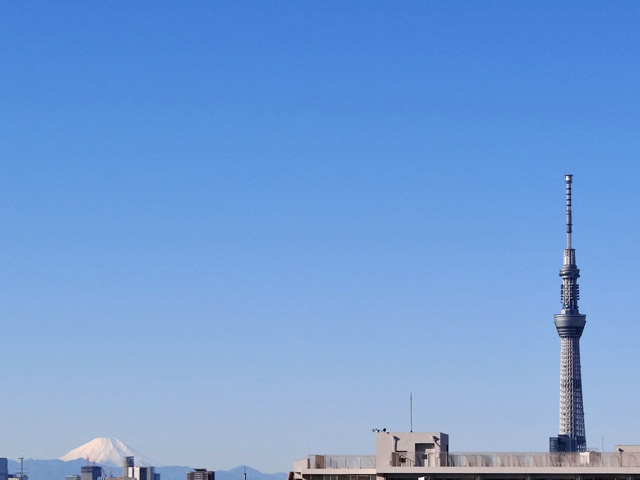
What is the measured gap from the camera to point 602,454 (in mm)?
104312

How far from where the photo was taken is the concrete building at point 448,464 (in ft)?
340

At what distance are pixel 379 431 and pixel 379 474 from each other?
3916mm

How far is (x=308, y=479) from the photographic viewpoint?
11025 centimetres

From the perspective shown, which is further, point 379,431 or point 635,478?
point 379,431

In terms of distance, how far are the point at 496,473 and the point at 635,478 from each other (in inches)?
401

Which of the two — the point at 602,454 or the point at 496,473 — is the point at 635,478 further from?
the point at 496,473

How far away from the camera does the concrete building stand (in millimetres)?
103750

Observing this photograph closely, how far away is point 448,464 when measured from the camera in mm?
106812

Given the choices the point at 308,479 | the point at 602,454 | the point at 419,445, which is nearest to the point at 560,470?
the point at 602,454

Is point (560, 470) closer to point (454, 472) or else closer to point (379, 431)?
point (454, 472)

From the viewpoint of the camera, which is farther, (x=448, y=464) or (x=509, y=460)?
(x=448, y=464)

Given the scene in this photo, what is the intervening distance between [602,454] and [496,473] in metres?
8.02

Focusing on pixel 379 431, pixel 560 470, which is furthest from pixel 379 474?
pixel 560 470

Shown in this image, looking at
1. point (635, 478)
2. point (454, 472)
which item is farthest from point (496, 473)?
point (635, 478)
